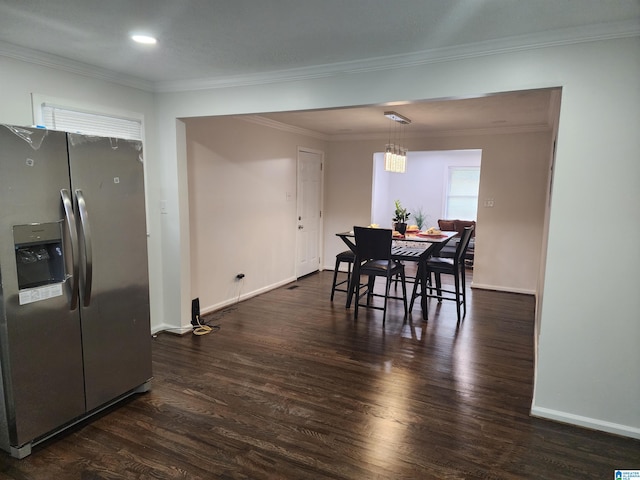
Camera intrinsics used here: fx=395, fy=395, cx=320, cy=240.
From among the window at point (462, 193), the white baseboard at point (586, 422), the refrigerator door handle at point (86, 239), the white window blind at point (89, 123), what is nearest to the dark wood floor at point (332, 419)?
the white baseboard at point (586, 422)

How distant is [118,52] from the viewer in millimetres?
2828

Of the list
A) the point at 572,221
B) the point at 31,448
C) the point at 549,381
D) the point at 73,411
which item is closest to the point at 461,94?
the point at 572,221

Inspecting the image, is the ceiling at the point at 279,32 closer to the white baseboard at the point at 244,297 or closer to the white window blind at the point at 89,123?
the white window blind at the point at 89,123

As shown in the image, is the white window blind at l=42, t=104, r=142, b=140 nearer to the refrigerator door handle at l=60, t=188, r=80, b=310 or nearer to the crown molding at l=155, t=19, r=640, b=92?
the crown molding at l=155, t=19, r=640, b=92

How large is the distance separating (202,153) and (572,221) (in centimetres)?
349

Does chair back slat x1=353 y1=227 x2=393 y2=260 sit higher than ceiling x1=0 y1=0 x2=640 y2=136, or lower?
lower

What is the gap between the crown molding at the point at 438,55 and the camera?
224cm

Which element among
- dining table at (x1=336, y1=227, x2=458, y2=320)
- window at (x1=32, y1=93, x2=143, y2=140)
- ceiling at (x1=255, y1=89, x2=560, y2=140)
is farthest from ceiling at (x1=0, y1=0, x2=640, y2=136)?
dining table at (x1=336, y1=227, x2=458, y2=320)

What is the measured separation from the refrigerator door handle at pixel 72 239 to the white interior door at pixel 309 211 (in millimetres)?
4187

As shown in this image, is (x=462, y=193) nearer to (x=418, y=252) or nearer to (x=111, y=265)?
(x=418, y=252)

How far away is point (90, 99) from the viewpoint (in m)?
3.21

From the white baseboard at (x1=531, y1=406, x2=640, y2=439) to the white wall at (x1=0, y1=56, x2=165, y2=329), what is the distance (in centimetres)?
342

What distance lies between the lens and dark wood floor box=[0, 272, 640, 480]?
2121 millimetres

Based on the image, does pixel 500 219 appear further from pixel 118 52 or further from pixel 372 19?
pixel 118 52
